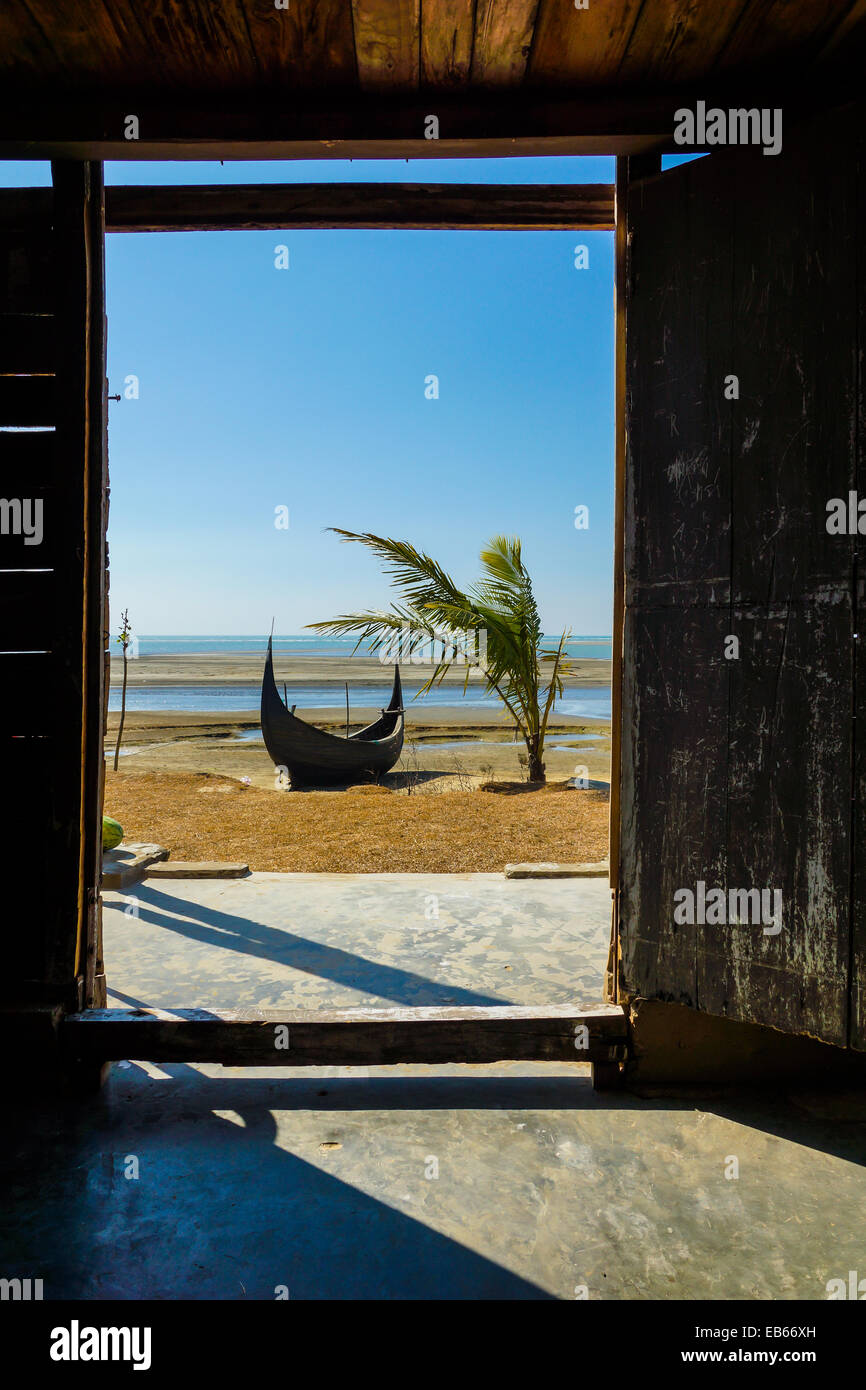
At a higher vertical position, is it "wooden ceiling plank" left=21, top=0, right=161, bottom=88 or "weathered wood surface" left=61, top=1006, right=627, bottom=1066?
"wooden ceiling plank" left=21, top=0, right=161, bottom=88

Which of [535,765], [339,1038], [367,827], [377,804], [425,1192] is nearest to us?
[425,1192]

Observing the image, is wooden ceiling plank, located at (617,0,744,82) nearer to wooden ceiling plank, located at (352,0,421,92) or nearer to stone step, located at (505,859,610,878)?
wooden ceiling plank, located at (352,0,421,92)

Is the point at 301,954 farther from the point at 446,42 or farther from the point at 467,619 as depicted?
the point at 467,619

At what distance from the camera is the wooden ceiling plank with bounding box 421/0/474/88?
6.02 feet

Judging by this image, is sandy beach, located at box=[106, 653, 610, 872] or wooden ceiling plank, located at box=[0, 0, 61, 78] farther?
sandy beach, located at box=[106, 653, 610, 872]

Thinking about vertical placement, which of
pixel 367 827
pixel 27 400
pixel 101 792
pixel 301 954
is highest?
pixel 27 400

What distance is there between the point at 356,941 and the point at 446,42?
130 inches

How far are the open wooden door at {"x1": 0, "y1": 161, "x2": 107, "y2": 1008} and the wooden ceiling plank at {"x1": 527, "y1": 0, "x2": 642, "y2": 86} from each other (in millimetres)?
1382

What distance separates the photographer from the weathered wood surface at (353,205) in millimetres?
2584

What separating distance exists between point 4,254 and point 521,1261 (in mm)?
3077

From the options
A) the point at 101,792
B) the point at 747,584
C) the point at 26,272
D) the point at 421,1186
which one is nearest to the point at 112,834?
the point at 101,792

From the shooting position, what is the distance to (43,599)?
232 centimetres

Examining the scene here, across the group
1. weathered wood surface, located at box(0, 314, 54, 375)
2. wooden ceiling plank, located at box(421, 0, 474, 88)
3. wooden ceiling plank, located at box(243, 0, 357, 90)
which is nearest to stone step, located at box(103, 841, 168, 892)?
weathered wood surface, located at box(0, 314, 54, 375)

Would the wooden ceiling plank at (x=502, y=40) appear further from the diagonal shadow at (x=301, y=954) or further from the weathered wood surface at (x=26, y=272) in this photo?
the diagonal shadow at (x=301, y=954)
